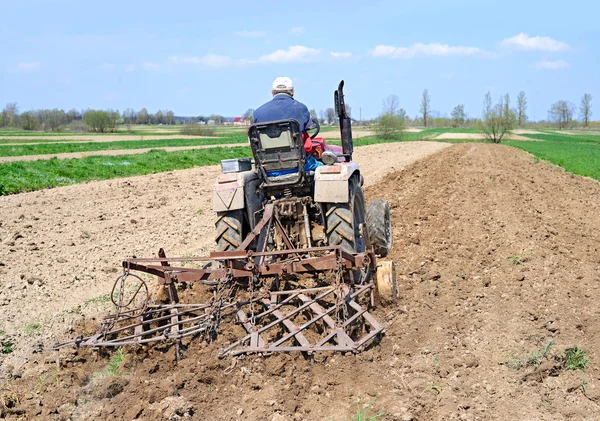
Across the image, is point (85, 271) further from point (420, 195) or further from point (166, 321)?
point (420, 195)

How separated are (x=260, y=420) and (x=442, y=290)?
287 centimetres

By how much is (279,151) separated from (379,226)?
1.88 meters

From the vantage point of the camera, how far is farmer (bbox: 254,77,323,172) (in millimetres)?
5578

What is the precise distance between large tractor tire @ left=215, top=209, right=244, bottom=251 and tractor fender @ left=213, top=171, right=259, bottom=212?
0.39 ft

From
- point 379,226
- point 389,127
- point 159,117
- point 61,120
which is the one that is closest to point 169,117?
point 159,117

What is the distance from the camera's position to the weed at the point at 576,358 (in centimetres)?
407

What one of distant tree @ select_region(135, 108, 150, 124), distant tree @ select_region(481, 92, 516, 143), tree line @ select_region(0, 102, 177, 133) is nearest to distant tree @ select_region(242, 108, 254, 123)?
distant tree @ select_region(481, 92, 516, 143)

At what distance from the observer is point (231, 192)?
5602 mm

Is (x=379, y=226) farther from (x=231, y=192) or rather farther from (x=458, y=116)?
(x=458, y=116)

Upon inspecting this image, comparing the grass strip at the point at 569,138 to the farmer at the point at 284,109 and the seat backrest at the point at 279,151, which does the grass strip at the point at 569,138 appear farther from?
the seat backrest at the point at 279,151

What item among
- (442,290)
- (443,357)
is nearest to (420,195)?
(442,290)

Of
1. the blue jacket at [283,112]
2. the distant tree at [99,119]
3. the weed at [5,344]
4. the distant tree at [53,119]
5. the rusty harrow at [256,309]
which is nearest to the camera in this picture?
the rusty harrow at [256,309]

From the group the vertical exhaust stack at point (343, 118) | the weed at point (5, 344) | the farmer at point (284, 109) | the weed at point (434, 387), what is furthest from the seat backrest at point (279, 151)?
the weed at point (5, 344)

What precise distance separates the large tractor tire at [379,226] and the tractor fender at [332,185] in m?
1.42
